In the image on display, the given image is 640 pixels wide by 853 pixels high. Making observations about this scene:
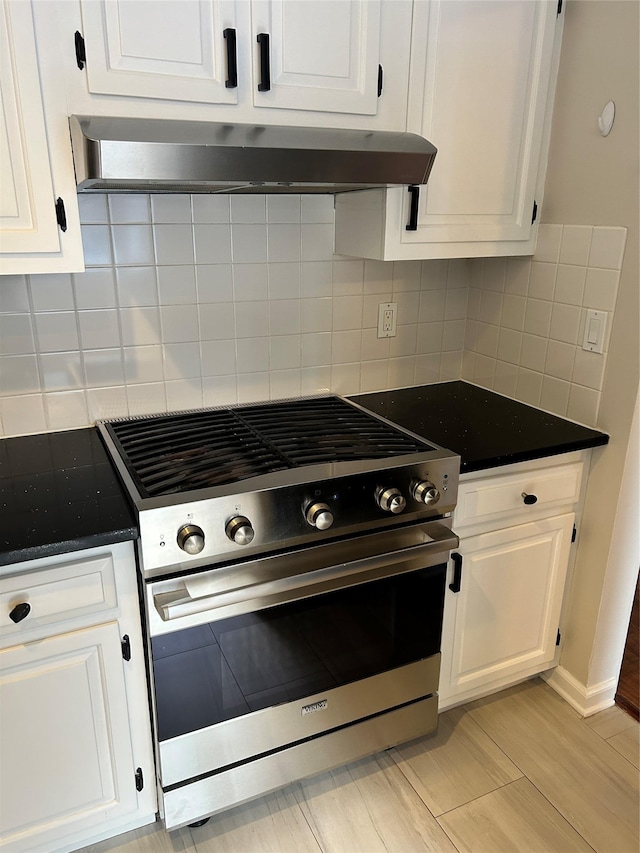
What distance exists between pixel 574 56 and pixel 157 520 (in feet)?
5.46

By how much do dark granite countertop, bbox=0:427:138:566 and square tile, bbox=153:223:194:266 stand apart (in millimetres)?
533

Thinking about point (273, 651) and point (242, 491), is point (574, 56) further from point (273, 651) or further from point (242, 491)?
point (273, 651)

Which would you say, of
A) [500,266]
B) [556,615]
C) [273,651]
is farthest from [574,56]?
[273,651]

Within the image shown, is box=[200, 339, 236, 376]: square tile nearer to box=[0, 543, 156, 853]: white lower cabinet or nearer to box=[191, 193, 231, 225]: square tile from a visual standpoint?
box=[191, 193, 231, 225]: square tile

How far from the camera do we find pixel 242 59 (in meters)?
1.46

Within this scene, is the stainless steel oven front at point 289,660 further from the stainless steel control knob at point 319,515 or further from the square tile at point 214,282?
the square tile at point 214,282

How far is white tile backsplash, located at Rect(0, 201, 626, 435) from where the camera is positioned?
1765 mm

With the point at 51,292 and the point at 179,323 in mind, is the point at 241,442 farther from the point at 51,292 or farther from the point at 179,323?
the point at 51,292

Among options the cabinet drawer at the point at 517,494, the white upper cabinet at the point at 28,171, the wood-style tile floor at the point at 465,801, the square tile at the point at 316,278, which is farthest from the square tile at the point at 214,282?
the wood-style tile floor at the point at 465,801

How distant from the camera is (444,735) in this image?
198 centimetres

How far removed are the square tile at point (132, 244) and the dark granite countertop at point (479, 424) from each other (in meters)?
0.82

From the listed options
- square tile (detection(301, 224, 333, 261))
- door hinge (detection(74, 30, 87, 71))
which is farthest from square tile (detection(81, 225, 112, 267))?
square tile (detection(301, 224, 333, 261))

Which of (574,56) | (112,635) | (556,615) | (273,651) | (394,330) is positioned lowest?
(556,615)

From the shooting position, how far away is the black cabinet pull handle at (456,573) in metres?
1.80
